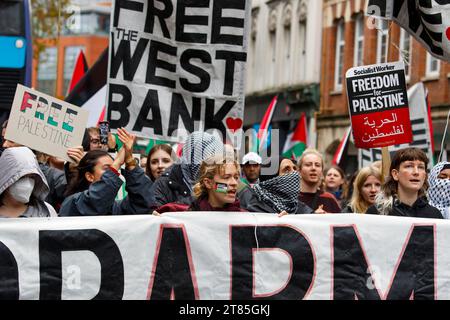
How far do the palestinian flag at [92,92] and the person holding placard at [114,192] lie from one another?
710cm

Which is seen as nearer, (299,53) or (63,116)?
(63,116)

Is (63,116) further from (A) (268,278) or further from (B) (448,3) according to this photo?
(B) (448,3)

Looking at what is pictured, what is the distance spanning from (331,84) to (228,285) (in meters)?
31.5

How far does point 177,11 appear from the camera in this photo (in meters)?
9.17

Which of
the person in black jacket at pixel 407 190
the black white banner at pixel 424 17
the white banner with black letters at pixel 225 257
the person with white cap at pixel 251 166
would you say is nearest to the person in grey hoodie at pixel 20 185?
the white banner with black letters at pixel 225 257

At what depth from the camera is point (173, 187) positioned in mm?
8688

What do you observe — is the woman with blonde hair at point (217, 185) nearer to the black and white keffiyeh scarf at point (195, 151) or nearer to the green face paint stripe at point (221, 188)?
the green face paint stripe at point (221, 188)

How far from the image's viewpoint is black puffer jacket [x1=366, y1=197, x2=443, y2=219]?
26.2 ft

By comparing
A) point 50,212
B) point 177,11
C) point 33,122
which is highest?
point 177,11

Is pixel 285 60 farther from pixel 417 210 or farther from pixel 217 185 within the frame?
pixel 217 185

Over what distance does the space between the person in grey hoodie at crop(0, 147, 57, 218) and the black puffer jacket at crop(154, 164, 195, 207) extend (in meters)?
1.59

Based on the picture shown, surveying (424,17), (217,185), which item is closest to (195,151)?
(217,185)

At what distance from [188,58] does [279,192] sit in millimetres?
1606
